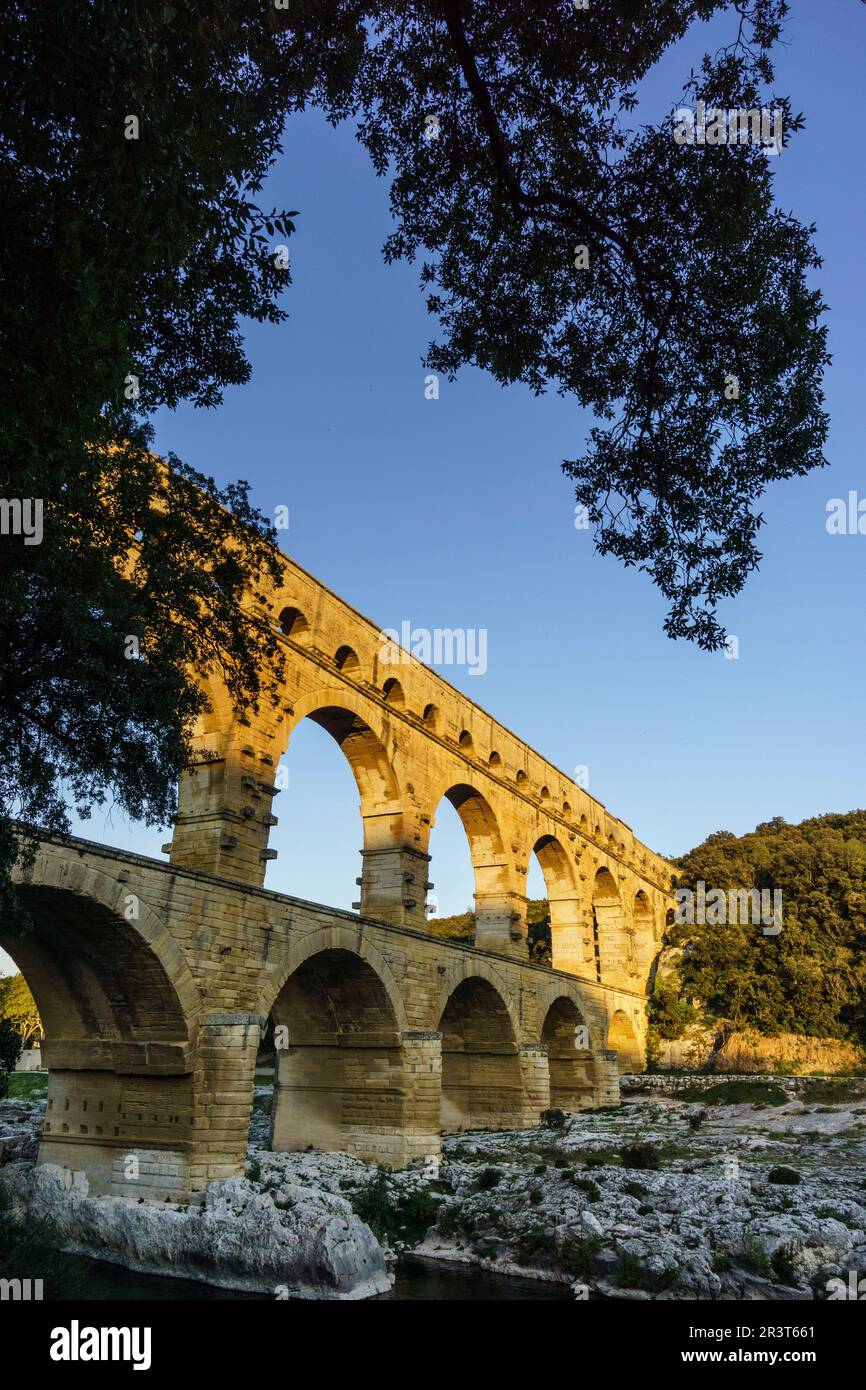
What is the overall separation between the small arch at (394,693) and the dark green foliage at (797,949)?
2420cm

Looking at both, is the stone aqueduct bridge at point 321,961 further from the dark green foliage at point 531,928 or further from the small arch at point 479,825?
the dark green foliage at point 531,928

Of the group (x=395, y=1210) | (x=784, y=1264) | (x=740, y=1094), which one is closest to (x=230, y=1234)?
(x=395, y=1210)

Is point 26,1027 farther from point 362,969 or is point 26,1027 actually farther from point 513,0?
point 513,0

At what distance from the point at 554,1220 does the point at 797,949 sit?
93.7ft

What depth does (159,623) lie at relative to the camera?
414 inches

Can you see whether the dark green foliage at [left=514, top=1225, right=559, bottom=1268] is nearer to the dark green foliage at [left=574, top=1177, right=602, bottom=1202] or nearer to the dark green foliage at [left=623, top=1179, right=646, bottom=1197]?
the dark green foliage at [left=574, top=1177, right=602, bottom=1202]

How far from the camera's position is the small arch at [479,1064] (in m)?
25.7

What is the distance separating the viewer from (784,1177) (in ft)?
53.9

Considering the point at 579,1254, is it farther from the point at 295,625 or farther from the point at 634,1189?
the point at 295,625

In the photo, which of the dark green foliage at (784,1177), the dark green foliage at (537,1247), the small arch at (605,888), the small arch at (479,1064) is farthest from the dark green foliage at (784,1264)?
the small arch at (605,888)

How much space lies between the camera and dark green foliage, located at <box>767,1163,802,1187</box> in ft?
53.4

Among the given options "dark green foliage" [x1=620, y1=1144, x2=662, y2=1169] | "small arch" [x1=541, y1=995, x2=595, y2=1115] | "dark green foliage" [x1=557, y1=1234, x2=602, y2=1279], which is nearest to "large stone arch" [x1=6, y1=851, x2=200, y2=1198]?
"dark green foliage" [x1=557, y1=1234, x2=602, y2=1279]

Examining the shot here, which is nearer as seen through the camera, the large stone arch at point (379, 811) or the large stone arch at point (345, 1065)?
the large stone arch at point (345, 1065)

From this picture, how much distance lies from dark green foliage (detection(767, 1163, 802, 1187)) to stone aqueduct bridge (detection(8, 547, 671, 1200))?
24.4 feet
